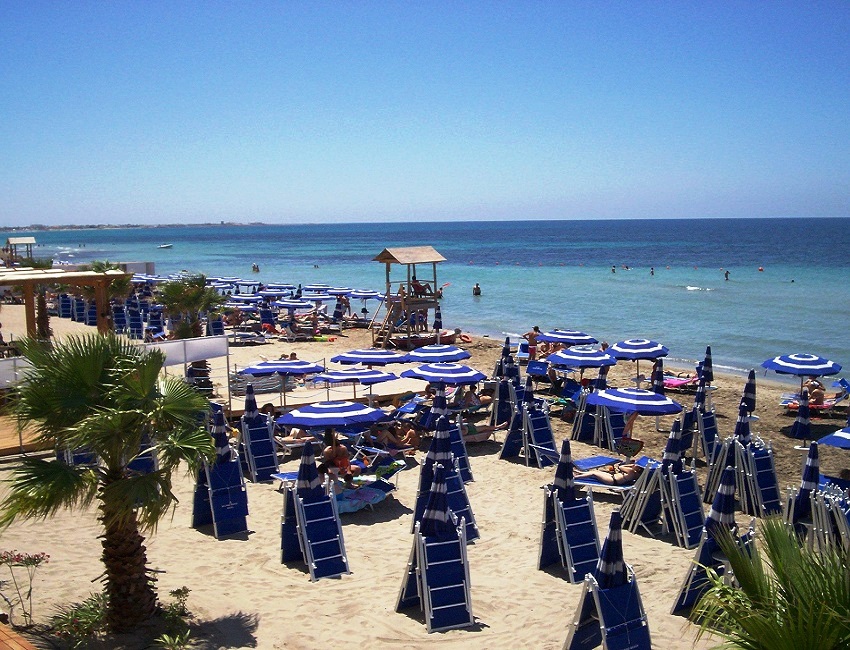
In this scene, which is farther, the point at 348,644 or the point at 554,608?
the point at 554,608

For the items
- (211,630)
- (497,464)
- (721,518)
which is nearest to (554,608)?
(721,518)

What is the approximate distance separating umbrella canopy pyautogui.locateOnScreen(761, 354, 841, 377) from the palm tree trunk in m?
12.8

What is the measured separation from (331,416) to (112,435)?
15.0ft

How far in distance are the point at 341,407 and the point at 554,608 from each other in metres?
4.22

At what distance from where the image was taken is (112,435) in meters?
5.50

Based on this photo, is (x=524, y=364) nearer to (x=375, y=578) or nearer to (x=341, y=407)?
(x=341, y=407)

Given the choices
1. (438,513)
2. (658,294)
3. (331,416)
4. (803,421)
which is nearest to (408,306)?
(803,421)

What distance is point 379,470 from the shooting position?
1020 cm

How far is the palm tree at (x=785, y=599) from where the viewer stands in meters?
3.04

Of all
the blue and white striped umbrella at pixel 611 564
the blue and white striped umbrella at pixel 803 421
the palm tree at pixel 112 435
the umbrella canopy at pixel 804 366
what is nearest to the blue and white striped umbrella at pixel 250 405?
the palm tree at pixel 112 435

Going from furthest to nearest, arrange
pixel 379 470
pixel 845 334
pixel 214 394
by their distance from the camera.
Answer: pixel 845 334, pixel 214 394, pixel 379 470

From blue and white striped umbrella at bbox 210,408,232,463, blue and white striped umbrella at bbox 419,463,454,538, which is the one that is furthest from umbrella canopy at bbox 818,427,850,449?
blue and white striped umbrella at bbox 210,408,232,463

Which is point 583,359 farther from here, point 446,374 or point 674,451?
point 674,451

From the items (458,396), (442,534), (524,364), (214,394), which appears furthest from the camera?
(524,364)
